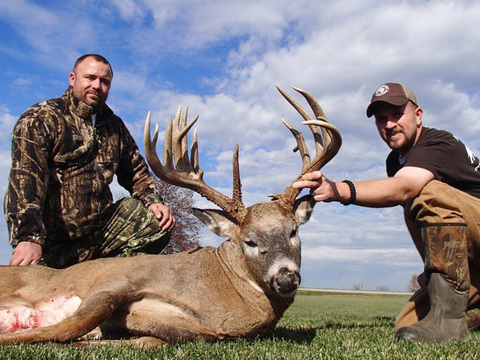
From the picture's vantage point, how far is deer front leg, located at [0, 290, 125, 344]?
13.1 ft

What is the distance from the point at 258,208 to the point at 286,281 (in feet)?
3.66

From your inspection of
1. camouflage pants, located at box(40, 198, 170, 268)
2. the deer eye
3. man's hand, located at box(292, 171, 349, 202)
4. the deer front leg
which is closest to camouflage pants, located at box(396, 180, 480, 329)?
man's hand, located at box(292, 171, 349, 202)

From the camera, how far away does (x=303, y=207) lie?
5.66 m

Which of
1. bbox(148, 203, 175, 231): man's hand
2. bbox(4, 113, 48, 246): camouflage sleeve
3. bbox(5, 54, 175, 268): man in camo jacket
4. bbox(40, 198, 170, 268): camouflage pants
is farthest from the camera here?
bbox(148, 203, 175, 231): man's hand

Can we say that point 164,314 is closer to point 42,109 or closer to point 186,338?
point 186,338

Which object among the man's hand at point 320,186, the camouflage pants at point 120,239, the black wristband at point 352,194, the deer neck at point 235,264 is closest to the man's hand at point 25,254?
the camouflage pants at point 120,239

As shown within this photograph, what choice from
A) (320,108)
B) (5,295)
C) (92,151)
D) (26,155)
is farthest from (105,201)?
(320,108)

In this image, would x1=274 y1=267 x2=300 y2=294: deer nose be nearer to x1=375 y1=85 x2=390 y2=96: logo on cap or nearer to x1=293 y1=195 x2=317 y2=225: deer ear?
x1=293 y1=195 x2=317 y2=225: deer ear

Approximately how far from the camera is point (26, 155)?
6062 mm

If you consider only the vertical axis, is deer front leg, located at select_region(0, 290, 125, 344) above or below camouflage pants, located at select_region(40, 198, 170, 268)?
below

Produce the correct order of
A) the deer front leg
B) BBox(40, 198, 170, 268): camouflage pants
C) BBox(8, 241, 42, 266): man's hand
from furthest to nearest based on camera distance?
1. BBox(40, 198, 170, 268): camouflage pants
2. BBox(8, 241, 42, 266): man's hand
3. the deer front leg

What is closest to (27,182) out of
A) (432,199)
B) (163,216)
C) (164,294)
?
(163,216)

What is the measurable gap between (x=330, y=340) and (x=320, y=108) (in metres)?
2.49

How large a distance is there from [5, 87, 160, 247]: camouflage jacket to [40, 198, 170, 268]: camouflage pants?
0.48 ft
